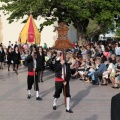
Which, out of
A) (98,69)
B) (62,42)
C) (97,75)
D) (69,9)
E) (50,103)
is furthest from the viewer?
(69,9)

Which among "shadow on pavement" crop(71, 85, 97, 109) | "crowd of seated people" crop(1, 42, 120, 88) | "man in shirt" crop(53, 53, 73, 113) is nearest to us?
"man in shirt" crop(53, 53, 73, 113)

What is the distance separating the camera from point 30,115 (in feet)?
30.4

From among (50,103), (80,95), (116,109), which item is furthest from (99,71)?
(116,109)

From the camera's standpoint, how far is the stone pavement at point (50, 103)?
9.17 m

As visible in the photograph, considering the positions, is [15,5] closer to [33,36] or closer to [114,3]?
[114,3]

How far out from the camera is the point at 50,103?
36.1 feet

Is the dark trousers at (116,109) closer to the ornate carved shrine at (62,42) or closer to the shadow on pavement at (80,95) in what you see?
the shadow on pavement at (80,95)

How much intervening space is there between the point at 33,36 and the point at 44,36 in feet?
78.6

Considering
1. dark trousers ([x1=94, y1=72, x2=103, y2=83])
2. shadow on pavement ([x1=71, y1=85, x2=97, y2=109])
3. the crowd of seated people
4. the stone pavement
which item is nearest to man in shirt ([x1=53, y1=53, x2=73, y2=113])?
the stone pavement

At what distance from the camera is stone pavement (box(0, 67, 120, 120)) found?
917cm

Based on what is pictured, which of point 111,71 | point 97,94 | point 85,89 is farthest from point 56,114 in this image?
point 111,71

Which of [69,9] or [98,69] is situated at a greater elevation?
[69,9]

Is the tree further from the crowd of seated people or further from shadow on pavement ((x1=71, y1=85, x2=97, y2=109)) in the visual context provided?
shadow on pavement ((x1=71, y1=85, x2=97, y2=109))

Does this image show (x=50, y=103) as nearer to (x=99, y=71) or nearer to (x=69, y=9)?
(x=99, y=71)
